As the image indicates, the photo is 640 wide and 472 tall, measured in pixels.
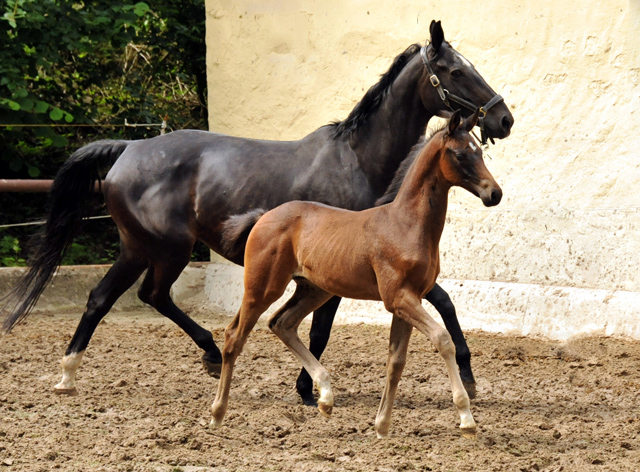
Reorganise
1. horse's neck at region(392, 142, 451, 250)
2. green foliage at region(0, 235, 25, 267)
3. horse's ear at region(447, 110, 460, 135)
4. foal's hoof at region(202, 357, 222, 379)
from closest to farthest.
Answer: horse's ear at region(447, 110, 460, 135), horse's neck at region(392, 142, 451, 250), foal's hoof at region(202, 357, 222, 379), green foliage at region(0, 235, 25, 267)

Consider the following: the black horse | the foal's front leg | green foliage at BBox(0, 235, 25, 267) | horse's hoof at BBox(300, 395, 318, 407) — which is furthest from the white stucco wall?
green foliage at BBox(0, 235, 25, 267)

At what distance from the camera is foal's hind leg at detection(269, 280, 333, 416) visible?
4.34 m

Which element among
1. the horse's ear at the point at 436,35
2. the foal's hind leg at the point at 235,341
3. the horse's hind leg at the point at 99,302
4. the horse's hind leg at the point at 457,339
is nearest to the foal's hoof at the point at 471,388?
the horse's hind leg at the point at 457,339

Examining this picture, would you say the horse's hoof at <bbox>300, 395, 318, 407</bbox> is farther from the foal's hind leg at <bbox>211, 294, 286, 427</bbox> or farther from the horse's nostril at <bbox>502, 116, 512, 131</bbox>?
the horse's nostril at <bbox>502, 116, 512, 131</bbox>

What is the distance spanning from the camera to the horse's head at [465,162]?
3768 millimetres

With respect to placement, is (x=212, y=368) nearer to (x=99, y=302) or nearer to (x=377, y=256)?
(x=99, y=302)

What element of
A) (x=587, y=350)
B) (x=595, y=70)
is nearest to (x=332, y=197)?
(x=587, y=350)

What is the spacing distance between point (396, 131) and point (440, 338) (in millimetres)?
1790

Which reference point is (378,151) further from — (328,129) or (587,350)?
(587,350)

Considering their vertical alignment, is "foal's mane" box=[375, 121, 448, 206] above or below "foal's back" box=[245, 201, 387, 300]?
above

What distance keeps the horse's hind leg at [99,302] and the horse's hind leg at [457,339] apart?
2005 mm

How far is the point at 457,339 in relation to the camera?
5254 mm

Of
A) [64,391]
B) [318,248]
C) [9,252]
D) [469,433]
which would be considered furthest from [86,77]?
[469,433]

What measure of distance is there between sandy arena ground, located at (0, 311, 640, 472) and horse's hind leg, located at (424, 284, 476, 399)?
0.38 feet
